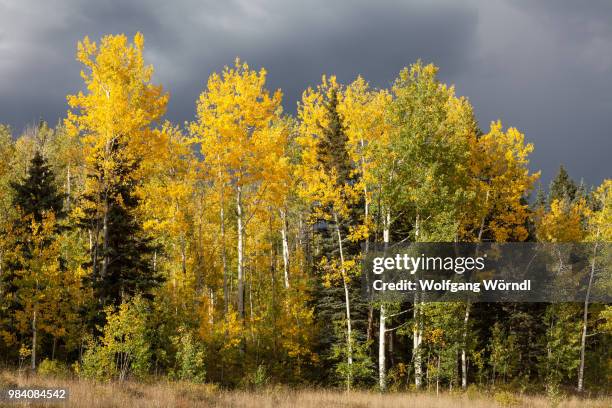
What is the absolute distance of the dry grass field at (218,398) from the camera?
13.4 metres

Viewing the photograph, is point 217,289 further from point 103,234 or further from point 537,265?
point 537,265

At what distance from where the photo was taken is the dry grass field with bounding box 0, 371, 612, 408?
13.4 m

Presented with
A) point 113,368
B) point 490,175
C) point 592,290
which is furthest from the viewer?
point 592,290

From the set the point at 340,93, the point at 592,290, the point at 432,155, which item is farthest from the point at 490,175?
the point at 592,290

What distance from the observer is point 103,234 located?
73.0 feet

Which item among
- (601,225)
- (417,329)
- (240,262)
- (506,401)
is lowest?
(506,401)

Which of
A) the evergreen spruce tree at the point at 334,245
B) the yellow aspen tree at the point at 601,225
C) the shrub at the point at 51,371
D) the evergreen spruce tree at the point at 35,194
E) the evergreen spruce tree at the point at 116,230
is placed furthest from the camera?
the yellow aspen tree at the point at 601,225

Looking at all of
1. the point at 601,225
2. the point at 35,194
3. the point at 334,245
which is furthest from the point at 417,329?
the point at 35,194

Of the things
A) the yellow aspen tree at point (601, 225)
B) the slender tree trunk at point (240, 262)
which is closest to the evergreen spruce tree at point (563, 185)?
the yellow aspen tree at point (601, 225)

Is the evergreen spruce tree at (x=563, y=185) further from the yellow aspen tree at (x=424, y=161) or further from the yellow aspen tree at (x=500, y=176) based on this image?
the yellow aspen tree at (x=424, y=161)

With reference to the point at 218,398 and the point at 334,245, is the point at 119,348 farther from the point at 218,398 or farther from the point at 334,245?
the point at 334,245

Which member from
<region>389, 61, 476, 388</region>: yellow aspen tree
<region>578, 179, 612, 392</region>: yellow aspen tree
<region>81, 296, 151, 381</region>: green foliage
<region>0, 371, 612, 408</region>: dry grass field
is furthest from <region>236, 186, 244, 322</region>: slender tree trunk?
<region>578, 179, 612, 392</region>: yellow aspen tree

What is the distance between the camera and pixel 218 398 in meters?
16.2

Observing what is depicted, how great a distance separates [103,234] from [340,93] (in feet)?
44.2
